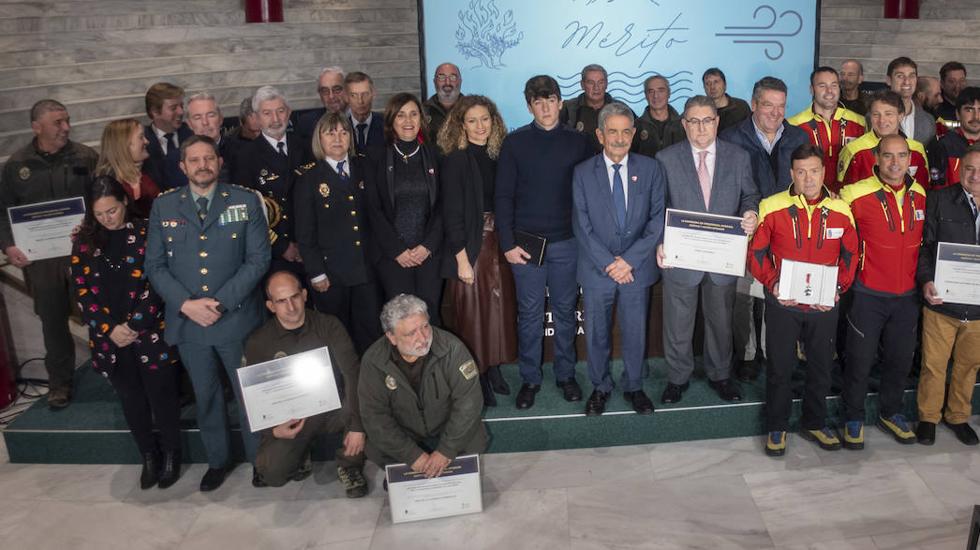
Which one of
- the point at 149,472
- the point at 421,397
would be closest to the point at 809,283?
the point at 421,397

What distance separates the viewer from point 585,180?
4035 millimetres

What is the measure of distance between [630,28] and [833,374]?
372 centimetres

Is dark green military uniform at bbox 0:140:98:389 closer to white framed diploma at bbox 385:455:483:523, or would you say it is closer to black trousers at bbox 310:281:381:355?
black trousers at bbox 310:281:381:355

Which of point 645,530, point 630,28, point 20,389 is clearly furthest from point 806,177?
point 20,389

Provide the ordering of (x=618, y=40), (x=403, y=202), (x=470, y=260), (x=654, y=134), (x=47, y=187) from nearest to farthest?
1. (x=403, y=202)
2. (x=470, y=260)
3. (x=47, y=187)
4. (x=654, y=134)
5. (x=618, y=40)

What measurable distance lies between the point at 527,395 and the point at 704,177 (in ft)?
4.55

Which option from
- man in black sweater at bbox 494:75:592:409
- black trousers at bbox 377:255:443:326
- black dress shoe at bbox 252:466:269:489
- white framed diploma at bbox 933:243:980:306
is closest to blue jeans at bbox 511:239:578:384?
man in black sweater at bbox 494:75:592:409

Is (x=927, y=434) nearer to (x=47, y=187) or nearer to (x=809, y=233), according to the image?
(x=809, y=233)

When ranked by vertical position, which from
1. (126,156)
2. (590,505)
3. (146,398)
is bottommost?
(590,505)

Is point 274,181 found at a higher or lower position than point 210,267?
higher

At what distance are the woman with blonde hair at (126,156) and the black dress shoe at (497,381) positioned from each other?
6.10 ft

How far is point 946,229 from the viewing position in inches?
156

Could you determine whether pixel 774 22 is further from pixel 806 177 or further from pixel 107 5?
pixel 107 5

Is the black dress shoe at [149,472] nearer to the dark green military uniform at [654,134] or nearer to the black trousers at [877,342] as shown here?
the dark green military uniform at [654,134]
